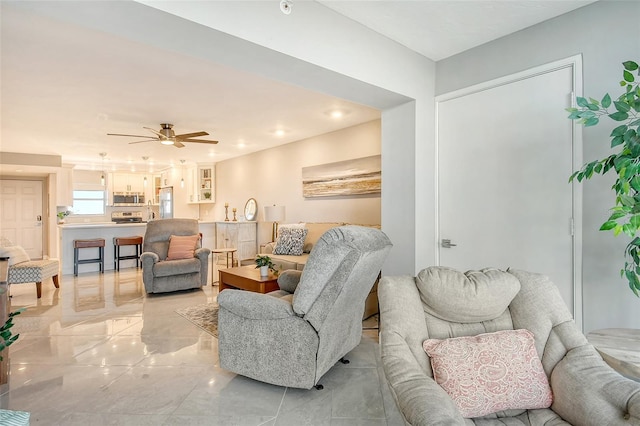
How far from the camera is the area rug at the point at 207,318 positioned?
338 cm

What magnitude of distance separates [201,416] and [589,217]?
2.82 meters

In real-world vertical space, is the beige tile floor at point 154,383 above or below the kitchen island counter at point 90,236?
below

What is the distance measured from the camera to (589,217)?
2201 millimetres

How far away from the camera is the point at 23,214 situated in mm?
8406

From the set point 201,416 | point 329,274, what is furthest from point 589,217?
point 201,416

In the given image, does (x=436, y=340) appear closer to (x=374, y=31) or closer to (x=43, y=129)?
(x=374, y=31)

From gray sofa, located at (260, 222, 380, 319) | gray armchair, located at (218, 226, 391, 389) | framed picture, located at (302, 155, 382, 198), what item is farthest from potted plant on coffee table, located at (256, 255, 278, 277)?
framed picture, located at (302, 155, 382, 198)

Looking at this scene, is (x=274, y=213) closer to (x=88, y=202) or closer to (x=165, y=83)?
(x=165, y=83)

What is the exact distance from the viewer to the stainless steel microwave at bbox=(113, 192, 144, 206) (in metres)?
9.55

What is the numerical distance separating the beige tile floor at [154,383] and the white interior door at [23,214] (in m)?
6.42

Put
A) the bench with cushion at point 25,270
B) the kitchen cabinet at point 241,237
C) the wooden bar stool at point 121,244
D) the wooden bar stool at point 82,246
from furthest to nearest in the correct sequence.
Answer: the kitchen cabinet at point 241,237 < the wooden bar stool at point 121,244 < the wooden bar stool at point 82,246 < the bench with cushion at point 25,270

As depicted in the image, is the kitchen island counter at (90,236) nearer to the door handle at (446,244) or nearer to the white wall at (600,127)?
the door handle at (446,244)

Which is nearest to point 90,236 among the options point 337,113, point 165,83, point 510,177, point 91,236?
point 91,236

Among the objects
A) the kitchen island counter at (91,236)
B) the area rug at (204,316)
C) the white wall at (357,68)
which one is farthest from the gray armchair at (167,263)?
the white wall at (357,68)
